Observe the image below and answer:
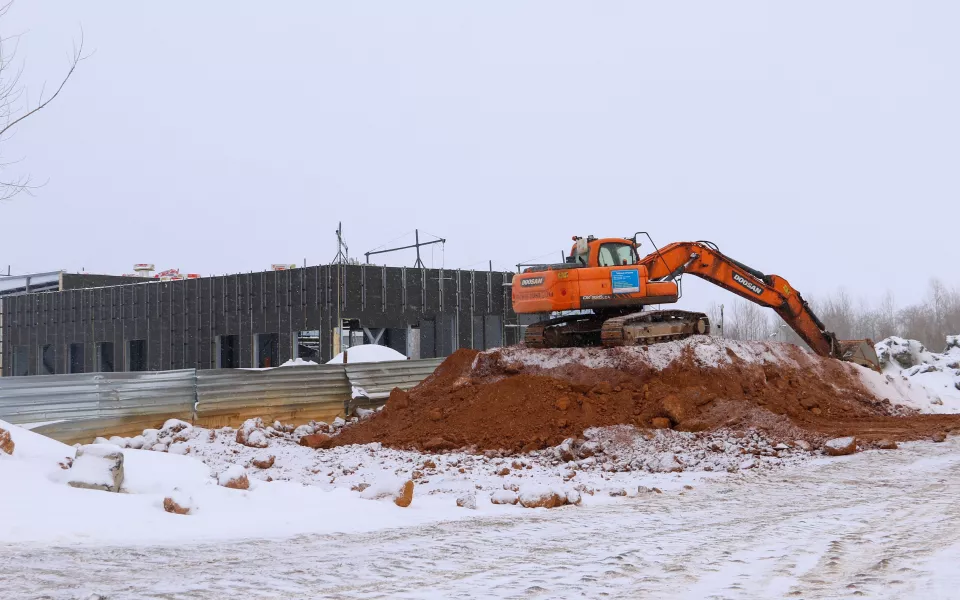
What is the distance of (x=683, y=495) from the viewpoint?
9.86 meters

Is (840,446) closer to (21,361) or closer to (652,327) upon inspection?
(652,327)

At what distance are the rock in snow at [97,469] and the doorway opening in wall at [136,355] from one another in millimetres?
31637

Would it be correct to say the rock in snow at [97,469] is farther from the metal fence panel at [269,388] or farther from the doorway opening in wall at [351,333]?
the doorway opening in wall at [351,333]

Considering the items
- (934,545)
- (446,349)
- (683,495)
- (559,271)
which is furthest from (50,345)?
(934,545)

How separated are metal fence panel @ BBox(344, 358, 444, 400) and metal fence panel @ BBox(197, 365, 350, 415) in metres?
0.33

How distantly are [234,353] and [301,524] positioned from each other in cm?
2828

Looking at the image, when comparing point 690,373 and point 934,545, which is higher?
point 690,373

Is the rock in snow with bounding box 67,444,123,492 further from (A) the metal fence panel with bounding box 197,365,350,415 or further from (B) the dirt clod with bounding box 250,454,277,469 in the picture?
(A) the metal fence panel with bounding box 197,365,350,415

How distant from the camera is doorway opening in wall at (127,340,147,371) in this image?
126 ft

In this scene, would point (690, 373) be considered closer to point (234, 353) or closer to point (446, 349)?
point (446, 349)

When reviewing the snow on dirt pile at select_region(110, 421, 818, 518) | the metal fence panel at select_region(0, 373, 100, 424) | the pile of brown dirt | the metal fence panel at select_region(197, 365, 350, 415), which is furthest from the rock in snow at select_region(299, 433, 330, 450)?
the metal fence panel at select_region(0, 373, 100, 424)

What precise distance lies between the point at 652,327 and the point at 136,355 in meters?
29.8

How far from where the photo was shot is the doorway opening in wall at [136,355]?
3828 cm

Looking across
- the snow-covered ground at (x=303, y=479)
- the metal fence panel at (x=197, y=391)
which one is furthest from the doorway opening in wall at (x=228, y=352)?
the snow-covered ground at (x=303, y=479)
